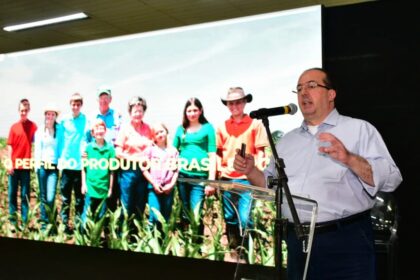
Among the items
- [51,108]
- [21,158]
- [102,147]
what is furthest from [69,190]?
[51,108]

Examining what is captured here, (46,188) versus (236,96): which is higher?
(236,96)

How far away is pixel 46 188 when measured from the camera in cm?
541

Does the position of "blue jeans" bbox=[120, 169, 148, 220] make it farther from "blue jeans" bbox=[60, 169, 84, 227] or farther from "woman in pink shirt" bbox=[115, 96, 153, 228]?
"blue jeans" bbox=[60, 169, 84, 227]

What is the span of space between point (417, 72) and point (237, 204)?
2.50 meters

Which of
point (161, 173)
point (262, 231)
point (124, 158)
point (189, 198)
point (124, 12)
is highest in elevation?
point (124, 12)

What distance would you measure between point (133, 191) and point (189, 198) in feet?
2.40

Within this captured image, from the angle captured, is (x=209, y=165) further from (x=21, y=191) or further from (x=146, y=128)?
(x=21, y=191)

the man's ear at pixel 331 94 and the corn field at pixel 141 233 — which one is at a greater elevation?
the man's ear at pixel 331 94

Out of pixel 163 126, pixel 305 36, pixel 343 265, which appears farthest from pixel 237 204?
pixel 163 126

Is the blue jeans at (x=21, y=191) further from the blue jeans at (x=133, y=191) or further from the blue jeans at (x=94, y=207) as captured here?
the blue jeans at (x=133, y=191)

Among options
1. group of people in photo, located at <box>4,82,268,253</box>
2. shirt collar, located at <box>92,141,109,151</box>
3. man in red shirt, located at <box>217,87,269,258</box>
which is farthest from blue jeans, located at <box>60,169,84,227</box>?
man in red shirt, located at <box>217,87,269,258</box>

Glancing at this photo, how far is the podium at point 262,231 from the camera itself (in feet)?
4.39

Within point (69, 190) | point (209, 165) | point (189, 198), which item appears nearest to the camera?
point (209, 165)

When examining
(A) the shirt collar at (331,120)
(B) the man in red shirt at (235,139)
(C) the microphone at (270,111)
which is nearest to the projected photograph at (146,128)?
(B) the man in red shirt at (235,139)
